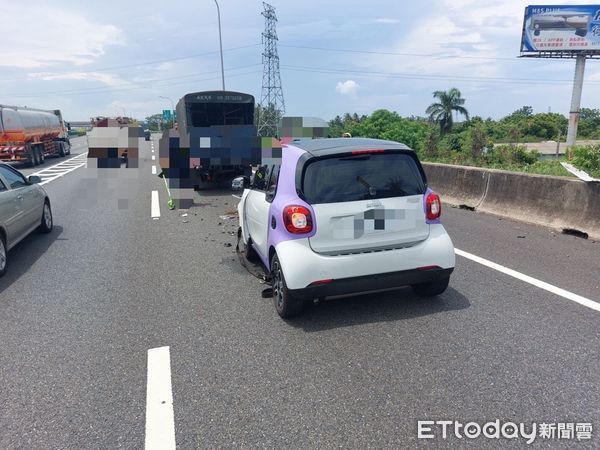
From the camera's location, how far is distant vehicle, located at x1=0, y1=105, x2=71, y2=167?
22.5 meters

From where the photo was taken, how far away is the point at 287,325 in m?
4.21

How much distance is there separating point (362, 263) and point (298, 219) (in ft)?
2.29

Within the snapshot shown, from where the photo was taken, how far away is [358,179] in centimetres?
415

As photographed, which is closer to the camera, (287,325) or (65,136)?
(287,325)

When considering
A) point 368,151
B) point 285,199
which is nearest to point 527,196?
point 368,151

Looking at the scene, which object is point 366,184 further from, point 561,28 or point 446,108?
point 446,108

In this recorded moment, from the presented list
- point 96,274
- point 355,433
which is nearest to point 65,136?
point 96,274

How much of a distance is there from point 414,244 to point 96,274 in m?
4.16

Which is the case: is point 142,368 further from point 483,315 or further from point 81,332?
point 483,315

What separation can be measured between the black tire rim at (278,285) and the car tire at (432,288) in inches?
→ 55.0

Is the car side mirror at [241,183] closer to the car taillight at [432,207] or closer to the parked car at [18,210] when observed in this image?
the car taillight at [432,207]

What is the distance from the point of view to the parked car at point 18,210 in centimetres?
623

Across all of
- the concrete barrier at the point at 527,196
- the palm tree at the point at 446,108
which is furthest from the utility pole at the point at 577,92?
the concrete barrier at the point at 527,196

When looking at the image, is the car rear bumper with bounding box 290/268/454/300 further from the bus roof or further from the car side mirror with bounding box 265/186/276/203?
the bus roof
